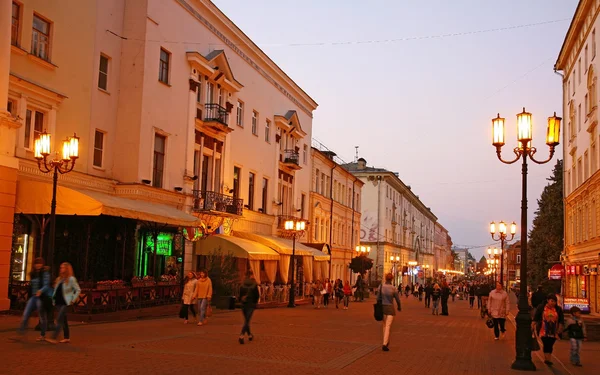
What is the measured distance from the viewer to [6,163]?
68.0 feet

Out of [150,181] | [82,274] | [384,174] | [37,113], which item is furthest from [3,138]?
[384,174]

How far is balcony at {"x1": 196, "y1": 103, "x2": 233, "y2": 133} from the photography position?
33156mm

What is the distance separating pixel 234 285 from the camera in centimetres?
3192

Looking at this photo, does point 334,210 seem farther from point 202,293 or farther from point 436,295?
point 202,293

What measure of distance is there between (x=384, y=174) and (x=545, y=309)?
222 feet

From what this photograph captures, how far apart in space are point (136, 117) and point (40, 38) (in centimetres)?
541

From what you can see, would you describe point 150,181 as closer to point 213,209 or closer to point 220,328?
point 213,209

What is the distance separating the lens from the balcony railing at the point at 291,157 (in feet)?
151


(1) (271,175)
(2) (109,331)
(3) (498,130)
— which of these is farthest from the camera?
(1) (271,175)

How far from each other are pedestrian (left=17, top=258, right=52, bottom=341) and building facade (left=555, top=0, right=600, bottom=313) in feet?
87.3

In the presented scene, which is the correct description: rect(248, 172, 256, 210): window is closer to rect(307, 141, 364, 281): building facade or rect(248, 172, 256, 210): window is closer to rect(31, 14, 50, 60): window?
rect(307, 141, 364, 281): building facade

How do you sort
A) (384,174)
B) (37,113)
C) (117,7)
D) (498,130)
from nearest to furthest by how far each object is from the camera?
1. (498,130)
2. (37,113)
3. (117,7)
4. (384,174)

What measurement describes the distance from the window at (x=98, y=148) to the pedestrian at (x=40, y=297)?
1136 cm

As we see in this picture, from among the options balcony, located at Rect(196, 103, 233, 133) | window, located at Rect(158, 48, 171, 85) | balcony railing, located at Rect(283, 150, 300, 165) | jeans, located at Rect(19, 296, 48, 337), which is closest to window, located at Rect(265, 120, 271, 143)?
balcony railing, located at Rect(283, 150, 300, 165)
